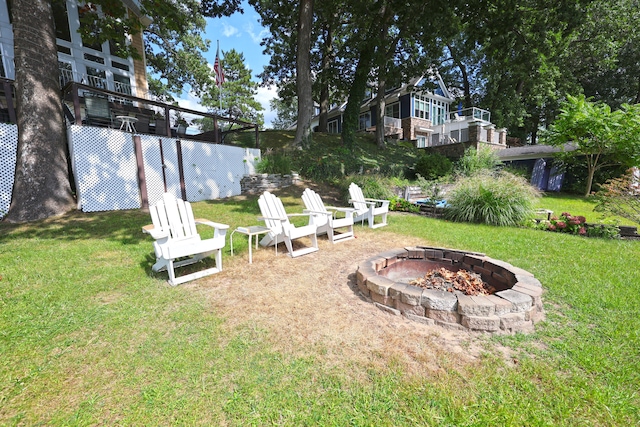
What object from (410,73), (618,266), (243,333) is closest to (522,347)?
(243,333)

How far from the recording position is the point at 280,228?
449 centimetres

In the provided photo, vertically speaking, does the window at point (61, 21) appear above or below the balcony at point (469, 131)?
above

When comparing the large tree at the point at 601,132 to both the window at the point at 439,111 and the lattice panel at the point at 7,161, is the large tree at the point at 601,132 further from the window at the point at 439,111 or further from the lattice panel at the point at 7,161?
the lattice panel at the point at 7,161

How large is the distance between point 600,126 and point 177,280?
600 inches

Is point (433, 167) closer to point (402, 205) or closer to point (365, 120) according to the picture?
point (402, 205)

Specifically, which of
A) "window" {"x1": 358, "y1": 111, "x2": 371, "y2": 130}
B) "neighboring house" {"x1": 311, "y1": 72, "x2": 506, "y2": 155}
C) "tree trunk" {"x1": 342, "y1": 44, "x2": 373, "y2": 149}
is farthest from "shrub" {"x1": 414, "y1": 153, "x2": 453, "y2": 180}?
"window" {"x1": 358, "y1": 111, "x2": 371, "y2": 130}

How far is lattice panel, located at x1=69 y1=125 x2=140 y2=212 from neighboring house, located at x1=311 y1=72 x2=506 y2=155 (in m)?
13.4

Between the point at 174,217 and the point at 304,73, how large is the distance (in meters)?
10.5

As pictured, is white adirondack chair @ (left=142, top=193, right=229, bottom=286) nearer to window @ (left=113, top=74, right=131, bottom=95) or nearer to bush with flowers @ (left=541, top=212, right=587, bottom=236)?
bush with flowers @ (left=541, top=212, right=587, bottom=236)

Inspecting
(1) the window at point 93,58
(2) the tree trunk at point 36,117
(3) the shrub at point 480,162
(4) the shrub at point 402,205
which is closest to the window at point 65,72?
(1) the window at point 93,58

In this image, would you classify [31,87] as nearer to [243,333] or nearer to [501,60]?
[243,333]

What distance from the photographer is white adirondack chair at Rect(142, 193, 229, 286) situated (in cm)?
329

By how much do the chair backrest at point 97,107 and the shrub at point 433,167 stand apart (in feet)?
40.0

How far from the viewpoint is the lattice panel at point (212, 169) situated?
891 cm
